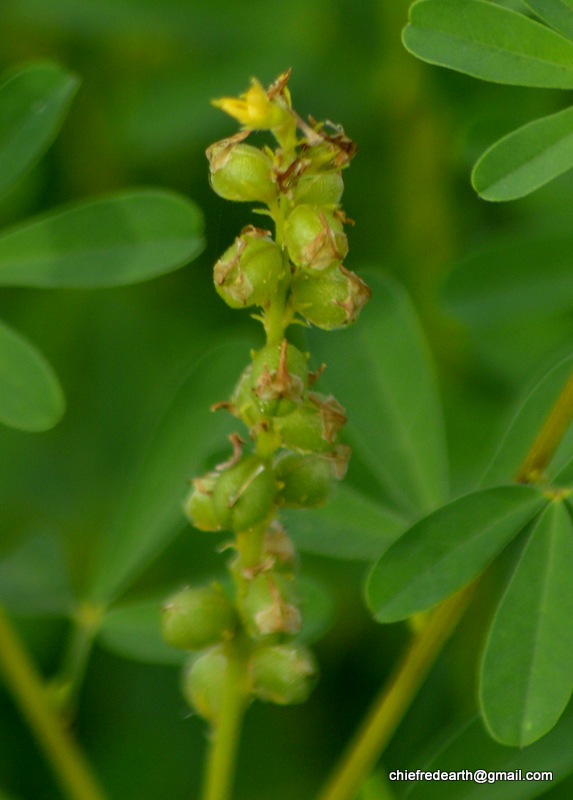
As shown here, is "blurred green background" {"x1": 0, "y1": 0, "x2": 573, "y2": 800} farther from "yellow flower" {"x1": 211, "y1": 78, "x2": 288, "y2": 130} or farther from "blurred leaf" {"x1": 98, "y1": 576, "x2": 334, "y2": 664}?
"yellow flower" {"x1": 211, "y1": 78, "x2": 288, "y2": 130}

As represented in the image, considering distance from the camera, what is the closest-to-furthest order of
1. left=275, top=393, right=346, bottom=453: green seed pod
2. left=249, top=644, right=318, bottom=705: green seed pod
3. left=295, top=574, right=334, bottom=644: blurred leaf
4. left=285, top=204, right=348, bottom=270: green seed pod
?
1. left=285, top=204, right=348, bottom=270: green seed pod
2. left=275, top=393, right=346, bottom=453: green seed pod
3. left=249, top=644, right=318, bottom=705: green seed pod
4. left=295, top=574, right=334, bottom=644: blurred leaf

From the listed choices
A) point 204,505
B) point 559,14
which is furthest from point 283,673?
point 559,14

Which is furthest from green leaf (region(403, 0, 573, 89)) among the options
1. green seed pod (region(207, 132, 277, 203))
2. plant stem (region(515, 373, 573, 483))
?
plant stem (region(515, 373, 573, 483))

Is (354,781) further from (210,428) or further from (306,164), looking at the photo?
(306,164)

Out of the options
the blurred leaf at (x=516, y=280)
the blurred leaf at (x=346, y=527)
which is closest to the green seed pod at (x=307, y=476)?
the blurred leaf at (x=346, y=527)

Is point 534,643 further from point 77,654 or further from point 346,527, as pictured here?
point 77,654

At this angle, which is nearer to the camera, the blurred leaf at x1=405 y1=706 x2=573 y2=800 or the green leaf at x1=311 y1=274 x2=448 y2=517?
the blurred leaf at x1=405 y1=706 x2=573 y2=800

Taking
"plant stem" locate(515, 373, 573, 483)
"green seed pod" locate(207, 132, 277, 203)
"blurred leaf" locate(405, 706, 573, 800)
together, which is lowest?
"blurred leaf" locate(405, 706, 573, 800)
